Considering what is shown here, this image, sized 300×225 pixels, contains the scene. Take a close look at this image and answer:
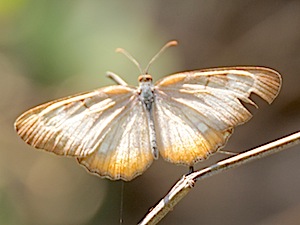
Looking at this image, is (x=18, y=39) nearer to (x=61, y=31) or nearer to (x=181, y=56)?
(x=61, y=31)

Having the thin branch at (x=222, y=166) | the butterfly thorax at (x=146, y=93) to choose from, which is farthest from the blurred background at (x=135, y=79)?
the thin branch at (x=222, y=166)

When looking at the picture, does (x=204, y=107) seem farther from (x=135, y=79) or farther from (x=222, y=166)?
(x=135, y=79)

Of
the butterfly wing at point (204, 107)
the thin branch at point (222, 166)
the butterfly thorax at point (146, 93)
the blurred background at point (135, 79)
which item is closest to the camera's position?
the thin branch at point (222, 166)

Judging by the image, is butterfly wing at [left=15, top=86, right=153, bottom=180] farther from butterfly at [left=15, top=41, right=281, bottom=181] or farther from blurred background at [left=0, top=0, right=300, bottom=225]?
blurred background at [left=0, top=0, right=300, bottom=225]

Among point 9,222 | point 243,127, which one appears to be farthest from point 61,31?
point 243,127

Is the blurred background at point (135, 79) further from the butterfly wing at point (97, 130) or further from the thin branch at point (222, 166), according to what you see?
the thin branch at point (222, 166)
